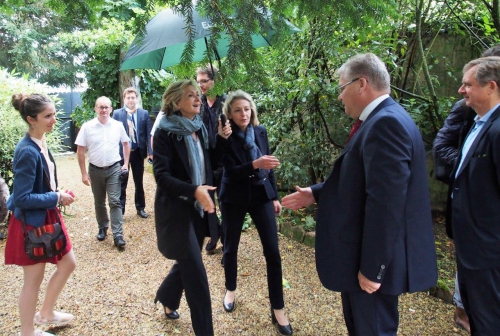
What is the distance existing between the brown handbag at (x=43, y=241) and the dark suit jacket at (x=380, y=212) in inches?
72.1

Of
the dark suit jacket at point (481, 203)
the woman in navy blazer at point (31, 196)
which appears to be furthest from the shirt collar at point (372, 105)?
the woman in navy blazer at point (31, 196)

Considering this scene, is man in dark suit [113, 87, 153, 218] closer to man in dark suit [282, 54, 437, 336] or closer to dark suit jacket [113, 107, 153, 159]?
dark suit jacket [113, 107, 153, 159]

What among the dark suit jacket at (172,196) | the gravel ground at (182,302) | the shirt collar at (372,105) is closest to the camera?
the shirt collar at (372,105)

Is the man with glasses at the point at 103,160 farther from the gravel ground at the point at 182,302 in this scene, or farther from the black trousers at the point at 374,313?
the black trousers at the point at 374,313

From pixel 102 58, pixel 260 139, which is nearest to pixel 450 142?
pixel 260 139

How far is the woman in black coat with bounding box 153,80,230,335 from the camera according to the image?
92.1 inches

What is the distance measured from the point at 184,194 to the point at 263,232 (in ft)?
2.87

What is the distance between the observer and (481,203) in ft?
6.89

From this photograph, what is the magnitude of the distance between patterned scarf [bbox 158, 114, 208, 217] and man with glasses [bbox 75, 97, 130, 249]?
251cm

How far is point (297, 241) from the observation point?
15.4 ft

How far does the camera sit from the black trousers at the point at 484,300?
6.77 ft

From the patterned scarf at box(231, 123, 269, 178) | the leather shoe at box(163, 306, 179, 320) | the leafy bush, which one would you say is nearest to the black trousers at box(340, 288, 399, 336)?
the patterned scarf at box(231, 123, 269, 178)

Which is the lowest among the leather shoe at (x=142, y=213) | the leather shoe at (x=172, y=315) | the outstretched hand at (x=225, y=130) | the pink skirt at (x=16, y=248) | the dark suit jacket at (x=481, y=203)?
the leather shoe at (x=142, y=213)

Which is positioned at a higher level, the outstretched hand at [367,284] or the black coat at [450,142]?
the black coat at [450,142]
